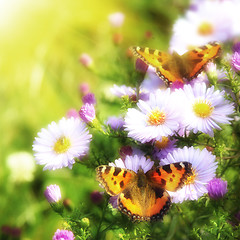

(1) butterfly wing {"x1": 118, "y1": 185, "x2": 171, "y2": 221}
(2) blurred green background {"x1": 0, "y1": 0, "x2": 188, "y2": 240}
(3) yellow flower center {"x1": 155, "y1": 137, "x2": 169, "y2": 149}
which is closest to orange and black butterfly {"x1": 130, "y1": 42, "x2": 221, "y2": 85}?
(3) yellow flower center {"x1": 155, "y1": 137, "x2": 169, "y2": 149}

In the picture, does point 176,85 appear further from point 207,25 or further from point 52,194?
point 207,25

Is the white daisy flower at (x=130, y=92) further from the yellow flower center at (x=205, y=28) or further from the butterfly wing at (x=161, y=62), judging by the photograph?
the yellow flower center at (x=205, y=28)

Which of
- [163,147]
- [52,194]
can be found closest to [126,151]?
[163,147]

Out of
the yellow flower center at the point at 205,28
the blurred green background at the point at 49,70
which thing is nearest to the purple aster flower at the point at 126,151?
the blurred green background at the point at 49,70

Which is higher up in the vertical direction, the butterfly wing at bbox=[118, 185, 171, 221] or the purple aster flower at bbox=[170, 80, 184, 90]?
the purple aster flower at bbox=[170, 80, 184, 90]

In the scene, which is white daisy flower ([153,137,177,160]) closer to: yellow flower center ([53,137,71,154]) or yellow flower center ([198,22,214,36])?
yellow flower center ([53,137,71,154])
